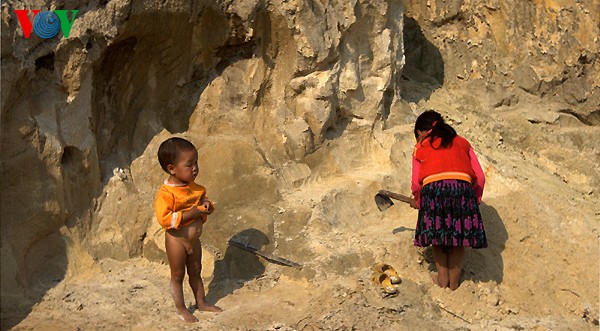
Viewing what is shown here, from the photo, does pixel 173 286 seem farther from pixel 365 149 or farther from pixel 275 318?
pixel 365 149

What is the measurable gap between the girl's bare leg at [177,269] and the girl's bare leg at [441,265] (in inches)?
56.3

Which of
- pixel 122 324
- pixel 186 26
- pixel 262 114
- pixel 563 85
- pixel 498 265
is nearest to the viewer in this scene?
pixel 122 324

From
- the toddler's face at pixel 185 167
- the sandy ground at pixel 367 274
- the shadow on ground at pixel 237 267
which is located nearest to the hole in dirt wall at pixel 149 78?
the sandy ground at pixel 367 274

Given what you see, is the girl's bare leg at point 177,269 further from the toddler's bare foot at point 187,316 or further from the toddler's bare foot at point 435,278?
the toddler's bare foot at point 435,278

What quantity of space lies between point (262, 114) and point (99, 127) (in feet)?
4.00

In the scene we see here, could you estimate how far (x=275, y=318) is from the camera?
12.6 feet

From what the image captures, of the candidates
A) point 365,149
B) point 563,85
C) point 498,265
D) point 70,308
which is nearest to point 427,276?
point 498,265

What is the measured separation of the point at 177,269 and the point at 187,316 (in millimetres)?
246

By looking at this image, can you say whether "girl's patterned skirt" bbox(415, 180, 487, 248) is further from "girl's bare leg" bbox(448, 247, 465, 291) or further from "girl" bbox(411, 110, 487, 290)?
"girl's bare leg" bbox(448, 247, 465, 291)

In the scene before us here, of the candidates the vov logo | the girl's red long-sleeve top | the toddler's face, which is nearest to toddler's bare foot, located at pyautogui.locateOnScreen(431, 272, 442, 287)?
the girl's red long-sleeve top

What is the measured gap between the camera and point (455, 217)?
4.13m

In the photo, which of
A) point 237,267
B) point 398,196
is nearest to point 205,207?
point 237,267

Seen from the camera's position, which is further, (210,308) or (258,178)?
(258,178)

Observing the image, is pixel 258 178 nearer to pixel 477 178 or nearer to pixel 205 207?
pixel 205 207
